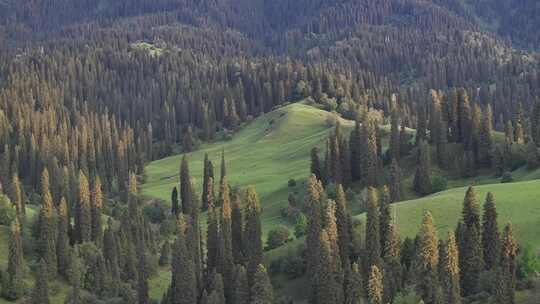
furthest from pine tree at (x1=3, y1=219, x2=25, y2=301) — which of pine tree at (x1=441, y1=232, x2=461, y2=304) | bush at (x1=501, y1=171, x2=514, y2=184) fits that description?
bush at (x1=501, y1=171, x2=514, y2=184)

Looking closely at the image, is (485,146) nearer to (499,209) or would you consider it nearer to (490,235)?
(499,209)

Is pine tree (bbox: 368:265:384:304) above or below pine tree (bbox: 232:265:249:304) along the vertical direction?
above

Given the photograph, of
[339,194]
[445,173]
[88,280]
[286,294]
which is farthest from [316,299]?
[445,173]

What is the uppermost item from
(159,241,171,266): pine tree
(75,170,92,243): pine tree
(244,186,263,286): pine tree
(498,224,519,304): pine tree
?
(498,224,519,304): pine tree

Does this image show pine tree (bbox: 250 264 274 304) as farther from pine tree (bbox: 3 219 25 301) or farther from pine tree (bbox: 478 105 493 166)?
pine tree (bbox: 478 105 493 166)

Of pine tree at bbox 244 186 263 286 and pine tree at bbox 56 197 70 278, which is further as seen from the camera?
pine tree at bbox 56 197 70 278

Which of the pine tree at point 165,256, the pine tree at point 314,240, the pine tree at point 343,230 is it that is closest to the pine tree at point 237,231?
the pine tree at point 314,240

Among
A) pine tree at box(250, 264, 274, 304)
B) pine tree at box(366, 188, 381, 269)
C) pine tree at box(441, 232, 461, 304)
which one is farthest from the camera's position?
pine tree at box(366, 188, 381, 269)
